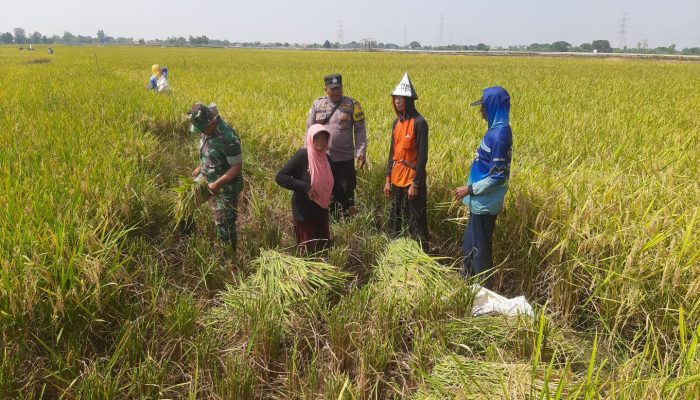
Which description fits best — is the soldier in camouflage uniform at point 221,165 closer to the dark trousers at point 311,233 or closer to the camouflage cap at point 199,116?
the camouflage cap at point 199,116

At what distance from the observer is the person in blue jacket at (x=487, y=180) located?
2545mm

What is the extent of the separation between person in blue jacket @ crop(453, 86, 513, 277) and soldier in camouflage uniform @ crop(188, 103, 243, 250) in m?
1.69

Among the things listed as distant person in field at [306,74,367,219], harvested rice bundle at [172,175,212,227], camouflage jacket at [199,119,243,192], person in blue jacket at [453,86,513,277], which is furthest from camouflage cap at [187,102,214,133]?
person in blue jacket at [453,86,513,277]

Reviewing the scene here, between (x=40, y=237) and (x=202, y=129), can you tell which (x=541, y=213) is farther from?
(x=40, y=237)

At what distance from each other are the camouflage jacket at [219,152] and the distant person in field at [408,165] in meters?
1.25

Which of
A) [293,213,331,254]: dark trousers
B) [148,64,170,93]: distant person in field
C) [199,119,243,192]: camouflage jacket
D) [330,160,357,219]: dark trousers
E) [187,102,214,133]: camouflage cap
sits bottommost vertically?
[293,213,331,254]: dark trousers

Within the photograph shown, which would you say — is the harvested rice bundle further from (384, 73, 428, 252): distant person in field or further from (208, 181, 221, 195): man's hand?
(384, 73, 428, 252): distant person in field

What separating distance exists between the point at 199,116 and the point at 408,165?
1611 millimetres

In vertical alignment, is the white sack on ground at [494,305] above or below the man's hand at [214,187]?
below

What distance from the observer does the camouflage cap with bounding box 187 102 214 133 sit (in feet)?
9.11

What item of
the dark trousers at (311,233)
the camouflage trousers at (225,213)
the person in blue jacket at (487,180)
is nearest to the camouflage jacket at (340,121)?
the dark trousers at (311,233)

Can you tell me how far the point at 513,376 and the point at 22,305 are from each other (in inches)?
83.5

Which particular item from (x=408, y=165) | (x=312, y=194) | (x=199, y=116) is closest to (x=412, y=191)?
(x=408, y=165)

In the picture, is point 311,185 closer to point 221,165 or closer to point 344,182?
point 221,165
